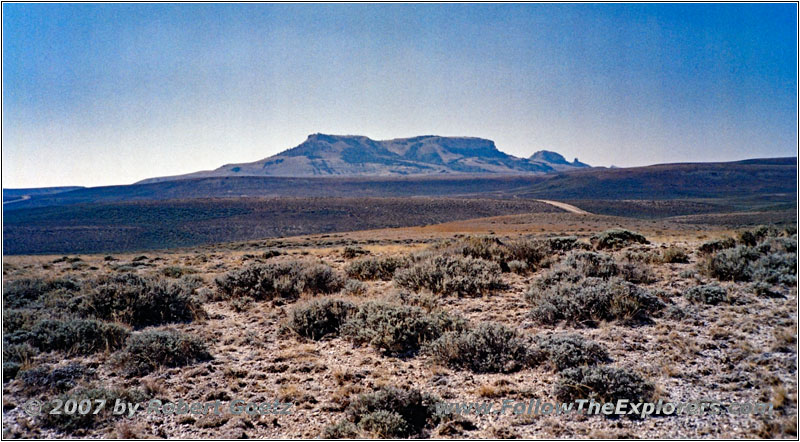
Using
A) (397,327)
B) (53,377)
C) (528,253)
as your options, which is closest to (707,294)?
(528,253)

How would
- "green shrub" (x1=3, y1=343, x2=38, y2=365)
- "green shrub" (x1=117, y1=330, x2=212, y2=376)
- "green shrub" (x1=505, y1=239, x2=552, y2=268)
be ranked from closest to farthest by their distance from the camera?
"green shrub" (x1=117, y1=330, x2=212, y2=376) → "green shrub" (x1=3, y1=343, x2=38, y2=365) → "green shrub" (x1=505, y1=239, x2=552, y2=268)

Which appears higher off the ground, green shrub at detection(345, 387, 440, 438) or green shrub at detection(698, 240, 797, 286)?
green shrub at detection(698, 240, 797, 286)

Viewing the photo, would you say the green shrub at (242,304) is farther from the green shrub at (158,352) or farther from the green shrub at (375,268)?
the green shrub at (375,268)

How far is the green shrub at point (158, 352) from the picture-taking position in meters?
6.37

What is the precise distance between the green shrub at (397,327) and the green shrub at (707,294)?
409 cm

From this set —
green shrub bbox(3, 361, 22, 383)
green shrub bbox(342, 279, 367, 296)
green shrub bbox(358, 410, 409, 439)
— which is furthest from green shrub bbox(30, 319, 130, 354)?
green shrub bbox(358, 410, 409, 439)

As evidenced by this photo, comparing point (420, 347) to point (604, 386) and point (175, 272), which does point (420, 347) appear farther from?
point (175, 272)

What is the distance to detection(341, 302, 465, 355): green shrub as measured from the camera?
687cm

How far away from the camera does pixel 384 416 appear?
15.5 feet

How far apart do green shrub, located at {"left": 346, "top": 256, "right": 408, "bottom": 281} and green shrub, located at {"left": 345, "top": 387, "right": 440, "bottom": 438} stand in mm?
6779

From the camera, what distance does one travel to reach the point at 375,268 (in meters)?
12.4

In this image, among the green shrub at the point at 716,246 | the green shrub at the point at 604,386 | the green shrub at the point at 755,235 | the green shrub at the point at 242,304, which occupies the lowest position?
the green shrub at the point at 604,386

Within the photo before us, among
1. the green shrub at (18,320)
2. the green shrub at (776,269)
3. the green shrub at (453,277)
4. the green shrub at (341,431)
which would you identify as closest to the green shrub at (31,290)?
the green shrub at (18,320)

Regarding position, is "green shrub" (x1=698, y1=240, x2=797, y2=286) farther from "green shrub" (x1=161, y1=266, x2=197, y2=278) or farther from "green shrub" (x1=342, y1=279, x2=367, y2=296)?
"green shrub" (x1=161, y1=266, x2=197, y2=278)
